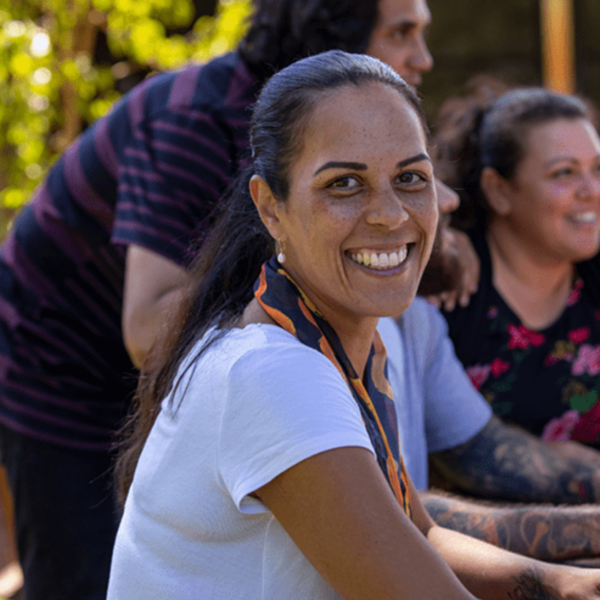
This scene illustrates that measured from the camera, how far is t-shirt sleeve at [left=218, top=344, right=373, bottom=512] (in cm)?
108

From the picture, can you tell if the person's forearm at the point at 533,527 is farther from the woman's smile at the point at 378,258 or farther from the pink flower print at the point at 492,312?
the pink flower print at the point at 492,312

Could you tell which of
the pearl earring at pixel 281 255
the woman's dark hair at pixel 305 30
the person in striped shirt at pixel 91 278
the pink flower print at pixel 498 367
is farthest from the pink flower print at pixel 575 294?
the pearl earring at pixel 281 255

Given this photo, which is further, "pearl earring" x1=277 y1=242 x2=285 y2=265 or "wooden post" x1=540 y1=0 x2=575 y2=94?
"wooden post" x1=540 y1=0 x2=575 y2=94

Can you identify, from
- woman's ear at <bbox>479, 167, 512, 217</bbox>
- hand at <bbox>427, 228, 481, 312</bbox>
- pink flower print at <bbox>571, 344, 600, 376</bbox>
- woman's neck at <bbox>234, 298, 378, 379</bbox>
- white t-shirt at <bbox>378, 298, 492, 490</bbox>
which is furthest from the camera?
woman's ear at <bbox>479, 167, 512, 217</bbox>

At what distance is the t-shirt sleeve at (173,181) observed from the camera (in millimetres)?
1899

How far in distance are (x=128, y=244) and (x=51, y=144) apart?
3.14 m

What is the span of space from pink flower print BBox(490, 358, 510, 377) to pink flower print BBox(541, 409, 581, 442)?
7.9 inches

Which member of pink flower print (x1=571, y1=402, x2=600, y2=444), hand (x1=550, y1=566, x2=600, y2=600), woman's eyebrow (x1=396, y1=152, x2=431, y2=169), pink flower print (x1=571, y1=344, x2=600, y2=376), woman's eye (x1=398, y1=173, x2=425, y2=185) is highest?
woman's eyebrow (x1=396, y1=152, x2=431, y2=169)

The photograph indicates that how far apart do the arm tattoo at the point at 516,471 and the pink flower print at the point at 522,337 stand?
416mm

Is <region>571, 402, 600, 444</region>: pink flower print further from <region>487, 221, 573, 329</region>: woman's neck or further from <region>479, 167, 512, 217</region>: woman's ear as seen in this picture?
<region>479, 167, 512, 217</region>: woman's ear

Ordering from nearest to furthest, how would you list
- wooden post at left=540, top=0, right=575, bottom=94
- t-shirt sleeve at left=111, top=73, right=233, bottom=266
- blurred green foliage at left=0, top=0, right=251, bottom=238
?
t-shirt sleeve at left=111, top=73, right=233, bottom=266 → blurred green foliage at left=0, top=0, right=251, bottom=238 → wooden post at left=540, top=0, right=575, bottom=94

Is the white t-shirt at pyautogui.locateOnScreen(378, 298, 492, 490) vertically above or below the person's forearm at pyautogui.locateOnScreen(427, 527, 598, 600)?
below

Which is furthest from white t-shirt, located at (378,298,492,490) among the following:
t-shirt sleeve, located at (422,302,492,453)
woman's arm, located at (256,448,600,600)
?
woman's arm, located at (256,448,600,600)

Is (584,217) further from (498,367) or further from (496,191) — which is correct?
(498,367)
